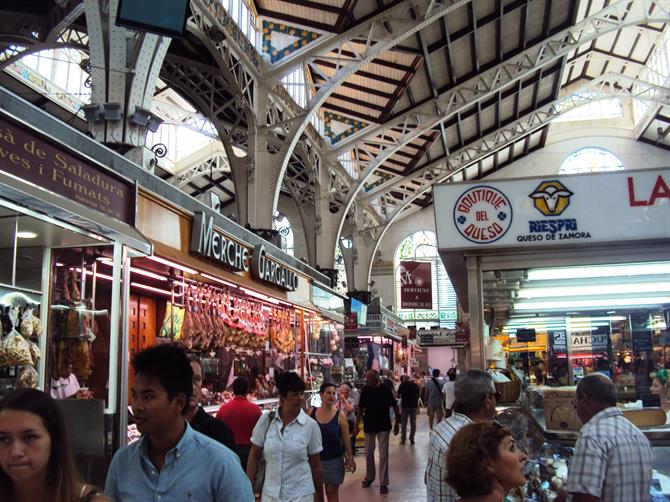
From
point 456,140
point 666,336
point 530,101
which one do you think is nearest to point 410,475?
point 666,336

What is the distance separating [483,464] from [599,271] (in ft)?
9.14

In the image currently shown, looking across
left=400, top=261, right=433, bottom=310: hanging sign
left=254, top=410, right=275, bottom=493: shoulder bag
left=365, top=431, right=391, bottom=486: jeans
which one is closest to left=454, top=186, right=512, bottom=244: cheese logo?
left=254, top=410, right=275, bottom=493: shoulder bag

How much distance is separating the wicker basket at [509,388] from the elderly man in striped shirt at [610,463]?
1676mm

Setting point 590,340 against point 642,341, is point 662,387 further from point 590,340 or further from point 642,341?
point 590,340

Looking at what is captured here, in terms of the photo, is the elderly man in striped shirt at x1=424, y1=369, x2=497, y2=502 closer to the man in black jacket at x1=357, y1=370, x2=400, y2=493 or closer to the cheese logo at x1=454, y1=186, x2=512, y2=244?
the cheese logo at x1=454, y1=186, x2=512, y2=244

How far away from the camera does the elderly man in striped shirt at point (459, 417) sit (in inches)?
117

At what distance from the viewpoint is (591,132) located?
32.9 m

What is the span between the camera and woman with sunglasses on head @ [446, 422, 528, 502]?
6.71ft

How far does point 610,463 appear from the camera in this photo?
113 inches

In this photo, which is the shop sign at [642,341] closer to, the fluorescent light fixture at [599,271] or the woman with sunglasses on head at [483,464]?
the fluorescent light fixture at [599,271]

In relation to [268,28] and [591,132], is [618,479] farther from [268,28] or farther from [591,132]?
[591,132]

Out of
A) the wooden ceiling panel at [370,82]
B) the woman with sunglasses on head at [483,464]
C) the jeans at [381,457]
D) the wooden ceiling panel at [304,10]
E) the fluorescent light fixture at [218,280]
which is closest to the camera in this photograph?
the woman with sunglasses on head at [483,464]

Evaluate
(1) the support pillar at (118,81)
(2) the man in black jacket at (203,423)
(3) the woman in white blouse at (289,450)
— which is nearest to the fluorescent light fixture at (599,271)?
(3) the woman in white blouse at (289,450)

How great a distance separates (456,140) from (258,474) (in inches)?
861
